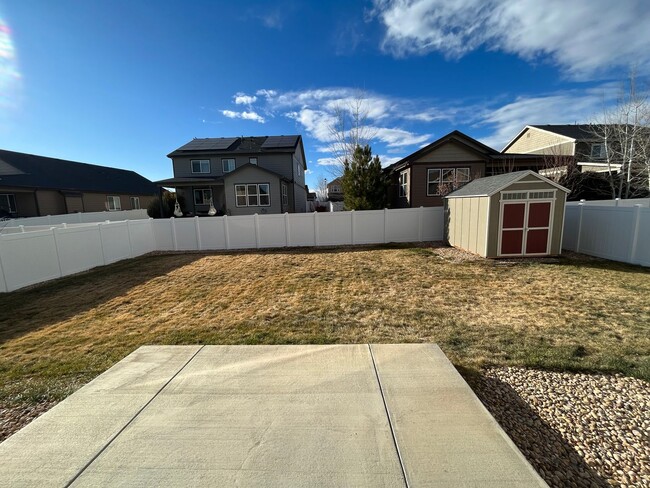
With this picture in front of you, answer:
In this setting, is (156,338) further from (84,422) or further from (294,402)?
(294,402)

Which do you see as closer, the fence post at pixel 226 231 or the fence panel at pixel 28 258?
the fence panel at pixel 28 258

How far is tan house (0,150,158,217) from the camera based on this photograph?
874 inches

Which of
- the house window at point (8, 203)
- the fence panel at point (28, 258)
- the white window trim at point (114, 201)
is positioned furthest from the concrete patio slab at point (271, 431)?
the white window trim at point (114, 201)

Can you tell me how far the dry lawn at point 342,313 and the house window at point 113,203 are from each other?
24541mm

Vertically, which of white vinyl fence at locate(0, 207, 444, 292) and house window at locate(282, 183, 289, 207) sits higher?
house window at locate(282, 183, 289, 207)

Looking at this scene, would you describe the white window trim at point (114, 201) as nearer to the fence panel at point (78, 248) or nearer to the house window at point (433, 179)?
the fence panel at point (78, 248)

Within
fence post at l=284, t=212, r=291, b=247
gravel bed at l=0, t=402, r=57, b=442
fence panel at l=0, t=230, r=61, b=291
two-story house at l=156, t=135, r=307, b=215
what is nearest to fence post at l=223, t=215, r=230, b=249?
fence post at l=284, t=212, r=291, b=247

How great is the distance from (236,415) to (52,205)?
30.6m

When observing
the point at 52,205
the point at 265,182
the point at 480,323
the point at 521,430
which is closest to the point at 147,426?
the point at 521,430

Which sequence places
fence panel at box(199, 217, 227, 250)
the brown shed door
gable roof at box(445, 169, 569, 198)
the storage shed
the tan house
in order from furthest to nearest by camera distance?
the tan house < fence panel at box(199, 217, 227, 250) < the brown shed door < the storage shed < gable roof at box(445, 169, 569, 198)

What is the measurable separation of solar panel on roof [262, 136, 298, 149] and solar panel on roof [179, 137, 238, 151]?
10.6ft

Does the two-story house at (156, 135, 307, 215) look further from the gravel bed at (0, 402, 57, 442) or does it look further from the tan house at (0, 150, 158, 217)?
the gravel bed at (0, 402, 57, 442)

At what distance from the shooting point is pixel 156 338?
183 inches

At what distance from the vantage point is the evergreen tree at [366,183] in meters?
15.9
